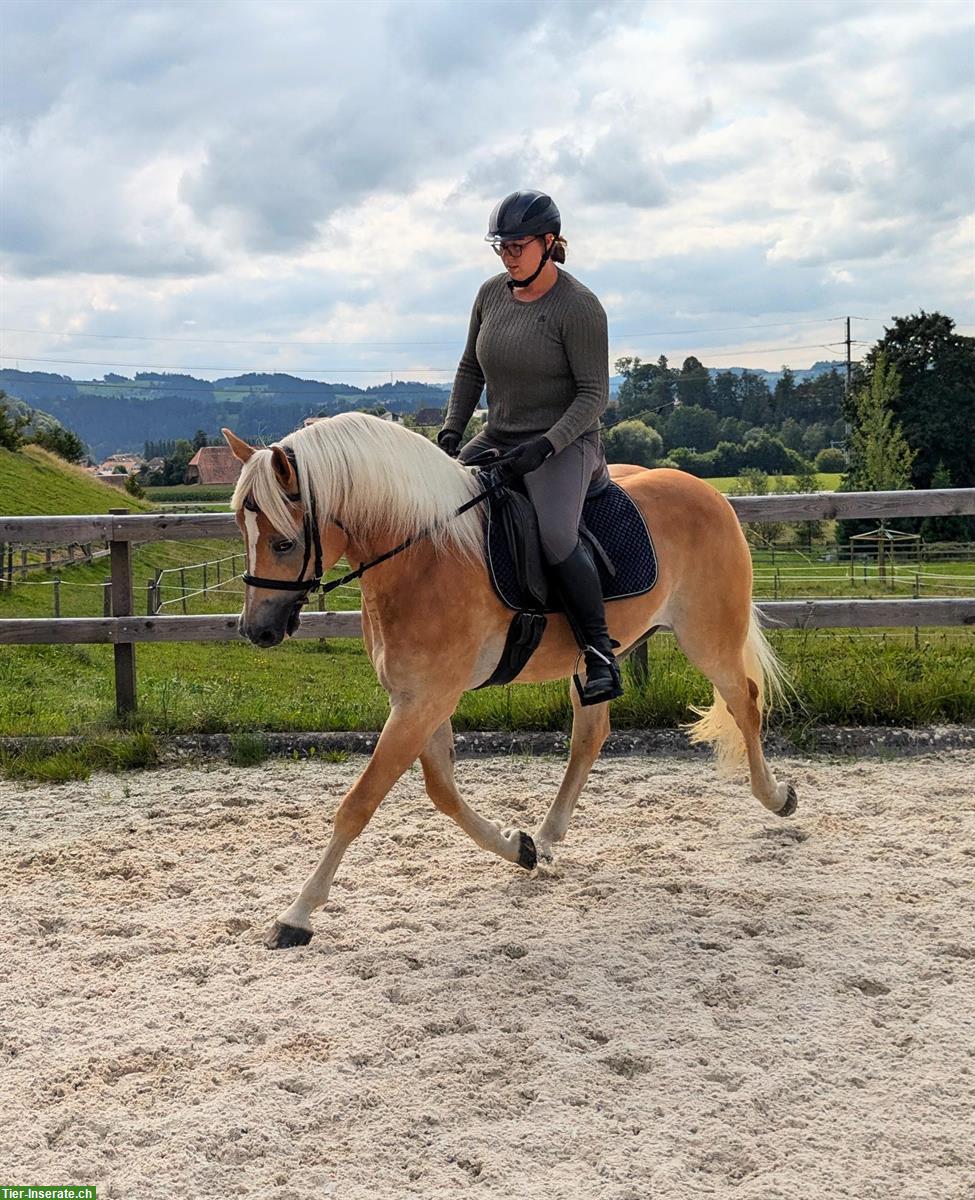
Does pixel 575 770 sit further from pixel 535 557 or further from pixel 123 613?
pixel 123 613

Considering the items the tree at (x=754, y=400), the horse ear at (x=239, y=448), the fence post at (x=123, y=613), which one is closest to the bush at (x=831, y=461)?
the tree at (x=754, y=400)

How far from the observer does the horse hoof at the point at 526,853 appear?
16.0ft

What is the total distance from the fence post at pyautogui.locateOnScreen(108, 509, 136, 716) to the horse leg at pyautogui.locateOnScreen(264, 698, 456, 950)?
3.59 m

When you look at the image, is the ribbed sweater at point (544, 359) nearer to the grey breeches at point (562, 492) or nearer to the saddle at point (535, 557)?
the grey breeches at point (562, 492)

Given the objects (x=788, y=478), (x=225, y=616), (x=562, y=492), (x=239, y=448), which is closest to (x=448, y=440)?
(x=562, y=492)

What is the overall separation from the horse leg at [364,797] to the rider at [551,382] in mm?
A: 828

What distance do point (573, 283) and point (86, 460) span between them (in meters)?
69.7

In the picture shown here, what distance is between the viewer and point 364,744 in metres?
7.19

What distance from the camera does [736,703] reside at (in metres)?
5.61

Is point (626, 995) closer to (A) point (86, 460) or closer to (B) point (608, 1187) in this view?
(B) point (608, 1187)

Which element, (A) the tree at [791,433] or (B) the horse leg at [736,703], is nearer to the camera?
(B) the horse leg at [736,703]

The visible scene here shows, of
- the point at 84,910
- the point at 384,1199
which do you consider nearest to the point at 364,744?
the point at 84,910

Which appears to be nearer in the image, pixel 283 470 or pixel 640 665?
pixel 283 470

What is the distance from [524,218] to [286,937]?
2.99 metres
